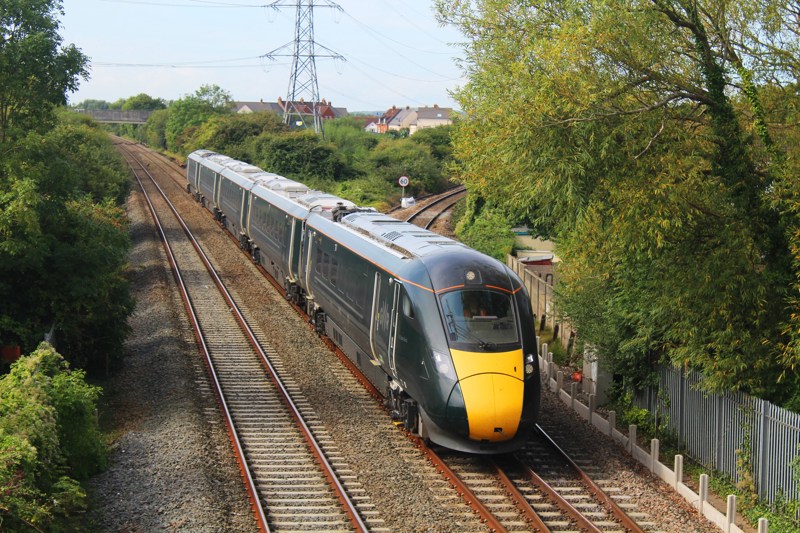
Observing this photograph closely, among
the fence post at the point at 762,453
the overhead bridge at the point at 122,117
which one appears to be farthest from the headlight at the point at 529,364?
the overhead bridge at the point at 122,117

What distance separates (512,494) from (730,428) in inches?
140

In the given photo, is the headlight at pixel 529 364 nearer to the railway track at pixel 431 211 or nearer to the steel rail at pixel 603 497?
the steel rail at pixel 603 497

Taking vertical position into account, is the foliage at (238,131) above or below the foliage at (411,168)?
above

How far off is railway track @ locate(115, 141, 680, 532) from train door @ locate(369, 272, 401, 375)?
61.3 inches

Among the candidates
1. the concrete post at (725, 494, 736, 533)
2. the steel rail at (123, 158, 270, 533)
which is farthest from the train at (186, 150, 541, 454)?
the concrete post at (725, 494, 736, 533)

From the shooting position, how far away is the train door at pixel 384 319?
14414mm

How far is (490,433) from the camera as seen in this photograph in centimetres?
1250

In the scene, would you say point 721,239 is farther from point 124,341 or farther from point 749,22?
point 124,341

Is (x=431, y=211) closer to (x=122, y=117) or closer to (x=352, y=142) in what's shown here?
(x=352, y=142)

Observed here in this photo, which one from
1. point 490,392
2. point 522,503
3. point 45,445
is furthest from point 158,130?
point 522,503

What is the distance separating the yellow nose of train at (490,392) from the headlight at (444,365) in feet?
0.24

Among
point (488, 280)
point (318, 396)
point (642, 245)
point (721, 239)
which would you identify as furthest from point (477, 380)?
point (318, 396)

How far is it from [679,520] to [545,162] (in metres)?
5.46

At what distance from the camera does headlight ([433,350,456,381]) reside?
12.6 m
